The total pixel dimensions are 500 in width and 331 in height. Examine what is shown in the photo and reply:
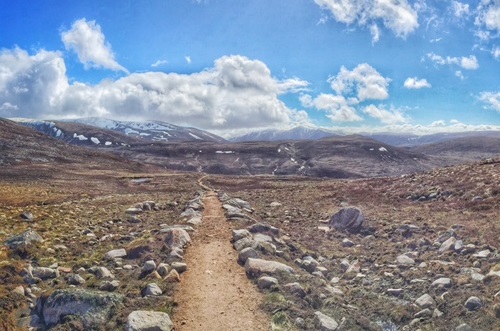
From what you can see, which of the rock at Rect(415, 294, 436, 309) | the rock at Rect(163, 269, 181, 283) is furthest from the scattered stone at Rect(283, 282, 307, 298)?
the rock at Rect(163, 269, 181, 283)

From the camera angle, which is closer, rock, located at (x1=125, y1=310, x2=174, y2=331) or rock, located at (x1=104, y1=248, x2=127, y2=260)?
rock, located at (x1=125, y1=310, x2=174, y2=331)

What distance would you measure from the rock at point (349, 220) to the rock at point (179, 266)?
14031 mm

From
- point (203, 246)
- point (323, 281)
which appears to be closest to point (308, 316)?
point (323, 281)

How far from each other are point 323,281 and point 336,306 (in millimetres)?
2577

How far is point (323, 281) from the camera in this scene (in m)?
17.2

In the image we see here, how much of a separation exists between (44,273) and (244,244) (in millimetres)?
10013

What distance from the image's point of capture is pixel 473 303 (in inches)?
535

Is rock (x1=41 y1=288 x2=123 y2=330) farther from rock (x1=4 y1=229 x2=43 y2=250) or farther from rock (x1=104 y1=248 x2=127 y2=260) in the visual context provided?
rock (x1=4 y1=229 x2=43 y2=250)

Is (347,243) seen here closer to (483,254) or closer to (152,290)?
(483,254)

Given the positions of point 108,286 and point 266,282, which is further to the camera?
point 266,282

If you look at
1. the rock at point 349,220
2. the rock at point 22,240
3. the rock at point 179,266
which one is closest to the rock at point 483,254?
the rock at point 349,220

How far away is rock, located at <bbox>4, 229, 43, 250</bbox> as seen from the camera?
1955 centimetres

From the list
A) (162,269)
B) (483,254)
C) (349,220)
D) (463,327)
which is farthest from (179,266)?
(349,220)

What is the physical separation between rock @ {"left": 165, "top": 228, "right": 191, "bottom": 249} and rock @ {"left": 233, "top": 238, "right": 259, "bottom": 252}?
2951 millimetres
